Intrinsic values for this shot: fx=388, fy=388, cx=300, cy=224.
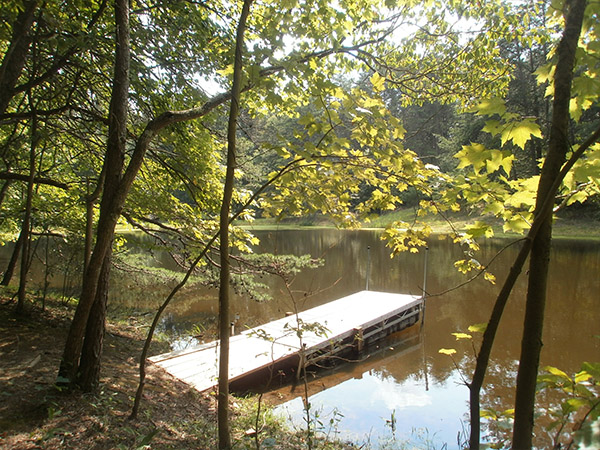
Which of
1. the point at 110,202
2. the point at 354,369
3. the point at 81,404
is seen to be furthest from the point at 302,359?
the point at 354,369

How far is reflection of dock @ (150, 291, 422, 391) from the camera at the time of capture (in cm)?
612

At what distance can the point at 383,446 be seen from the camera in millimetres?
5105

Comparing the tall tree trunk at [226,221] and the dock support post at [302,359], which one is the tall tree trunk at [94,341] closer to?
the tall tree trunk at [226,221]

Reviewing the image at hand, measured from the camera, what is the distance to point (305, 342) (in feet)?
25.6

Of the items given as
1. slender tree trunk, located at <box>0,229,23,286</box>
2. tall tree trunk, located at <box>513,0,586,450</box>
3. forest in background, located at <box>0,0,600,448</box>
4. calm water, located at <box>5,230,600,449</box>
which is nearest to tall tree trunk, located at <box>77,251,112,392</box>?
forest in background, located at <box>0,0,600,448</box>

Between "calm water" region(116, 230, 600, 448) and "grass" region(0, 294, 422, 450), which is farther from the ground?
"grass" region(0, 294, 422, 450)

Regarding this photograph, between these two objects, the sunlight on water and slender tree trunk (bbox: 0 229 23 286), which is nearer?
the sunlight on water

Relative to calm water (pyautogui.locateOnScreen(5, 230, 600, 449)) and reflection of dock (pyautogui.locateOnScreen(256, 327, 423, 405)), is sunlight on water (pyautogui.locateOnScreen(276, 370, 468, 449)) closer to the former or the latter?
calm water (pyautogui.locateOnScreen(5, 230, 600, 449))

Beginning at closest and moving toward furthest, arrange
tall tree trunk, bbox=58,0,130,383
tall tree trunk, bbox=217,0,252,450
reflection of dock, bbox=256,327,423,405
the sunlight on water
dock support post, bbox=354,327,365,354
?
→ 1. tall tree trunk, bbox=217,0,252,450
2. tall tree trunk, bbox=58,0,130,383
3. the sunlight on water
4. reflection of dock, bbox=256,327,423,405
5. dock support post, bbox=354,327,365,354

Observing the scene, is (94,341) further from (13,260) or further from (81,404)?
(13,260)

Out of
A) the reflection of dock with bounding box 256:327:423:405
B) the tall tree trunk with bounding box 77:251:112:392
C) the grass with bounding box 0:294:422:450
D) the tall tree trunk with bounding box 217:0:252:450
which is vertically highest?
the tall tree trunk with bounding box 217:0:252:450

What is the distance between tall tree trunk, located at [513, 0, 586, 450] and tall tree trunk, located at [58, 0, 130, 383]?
3.28m

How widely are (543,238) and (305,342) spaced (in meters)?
6.79

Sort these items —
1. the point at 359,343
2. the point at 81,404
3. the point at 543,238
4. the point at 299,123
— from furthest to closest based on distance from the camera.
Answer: the point at 359,343
the point at 81,404
the point at 299,123
the point at 543,238
